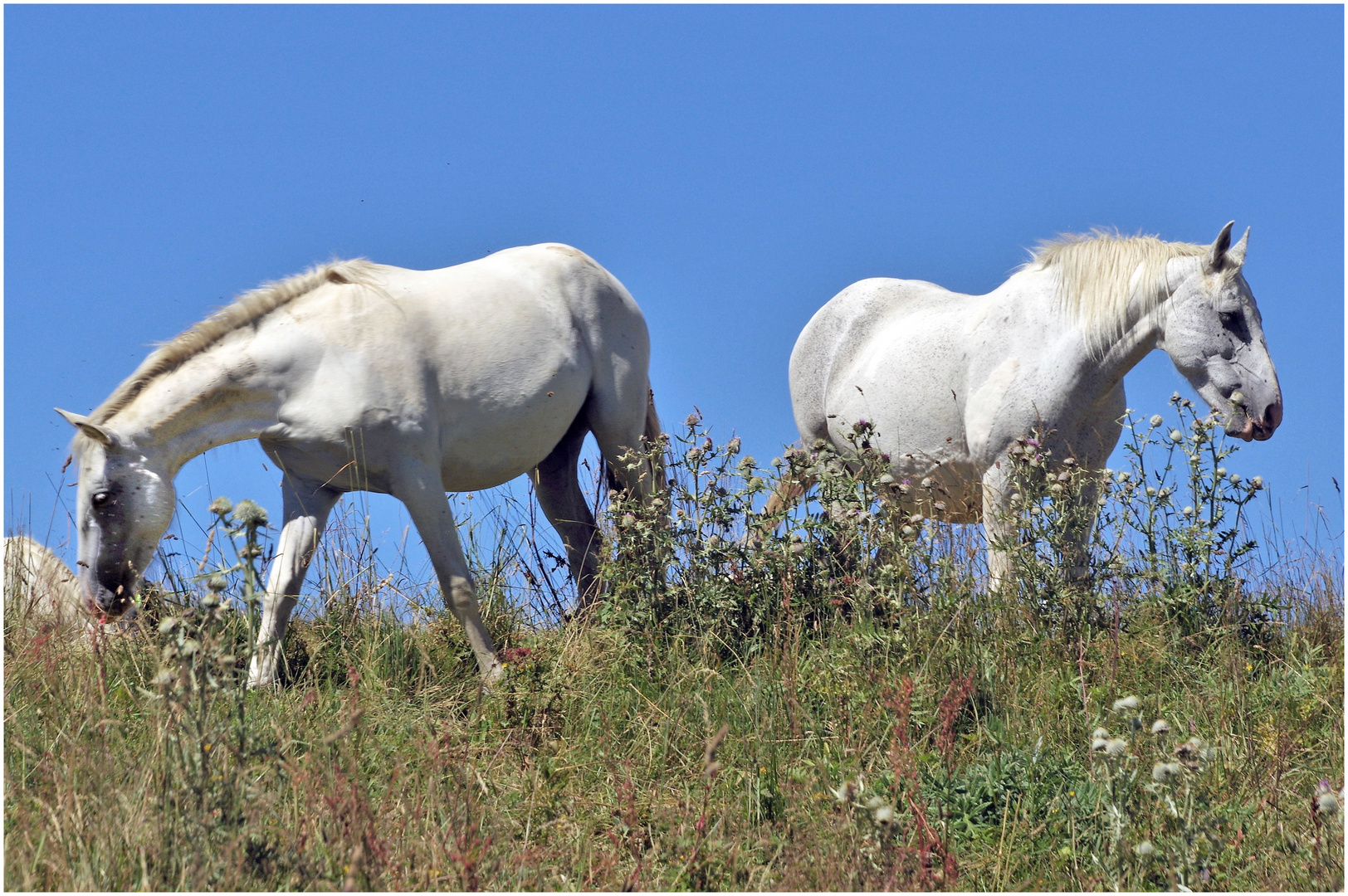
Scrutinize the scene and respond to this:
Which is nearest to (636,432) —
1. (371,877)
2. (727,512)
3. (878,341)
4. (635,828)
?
(727,512)

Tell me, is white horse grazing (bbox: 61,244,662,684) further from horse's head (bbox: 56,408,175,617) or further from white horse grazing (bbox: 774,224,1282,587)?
white horse grazing (bbox: 774,224,1282,587)

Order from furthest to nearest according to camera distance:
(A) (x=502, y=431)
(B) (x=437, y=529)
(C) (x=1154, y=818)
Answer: (A) (x=502, y=431) → (B) (x=437, y=529) → (C) (x=1154, y=818)

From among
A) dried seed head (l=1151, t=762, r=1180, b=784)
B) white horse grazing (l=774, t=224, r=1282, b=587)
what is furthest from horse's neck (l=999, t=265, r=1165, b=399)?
dried seed head (l=1151, t=762, r=1180, b=784)

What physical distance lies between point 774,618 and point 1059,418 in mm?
1988

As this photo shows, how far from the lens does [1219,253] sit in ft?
16.8

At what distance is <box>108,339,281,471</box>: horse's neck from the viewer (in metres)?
4.66

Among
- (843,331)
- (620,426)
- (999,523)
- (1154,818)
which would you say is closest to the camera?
(1154,818)

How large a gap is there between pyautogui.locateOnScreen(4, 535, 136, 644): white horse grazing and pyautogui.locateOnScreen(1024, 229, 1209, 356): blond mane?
462 cm

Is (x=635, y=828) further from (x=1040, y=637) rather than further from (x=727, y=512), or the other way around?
(x=1040, y=637)

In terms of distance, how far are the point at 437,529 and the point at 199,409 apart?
114cm

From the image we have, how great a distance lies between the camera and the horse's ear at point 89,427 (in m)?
4.51

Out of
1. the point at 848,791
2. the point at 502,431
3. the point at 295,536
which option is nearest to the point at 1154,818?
the point at 848,791

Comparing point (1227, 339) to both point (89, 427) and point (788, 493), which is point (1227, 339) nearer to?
point (788, 493)

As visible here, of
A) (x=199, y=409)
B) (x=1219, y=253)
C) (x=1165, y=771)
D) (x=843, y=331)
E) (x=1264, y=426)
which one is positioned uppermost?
(x=843, y=331)
